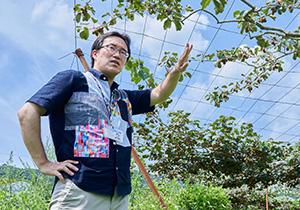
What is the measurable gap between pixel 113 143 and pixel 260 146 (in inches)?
153

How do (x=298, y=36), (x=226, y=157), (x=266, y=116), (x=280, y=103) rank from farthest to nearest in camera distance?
(x=266, y=116) → (x=280, y=103) → (x=226, y=157) → (x=298, y=36)

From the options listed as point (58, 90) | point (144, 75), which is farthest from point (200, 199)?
point (58, 90)

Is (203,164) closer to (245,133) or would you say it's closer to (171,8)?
(245,133)

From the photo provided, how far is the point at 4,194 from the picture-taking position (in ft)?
6.57

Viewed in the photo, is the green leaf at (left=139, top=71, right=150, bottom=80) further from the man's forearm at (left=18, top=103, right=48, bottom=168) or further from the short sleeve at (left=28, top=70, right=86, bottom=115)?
the man's forearm at (left=18, top=103, right=48, bottom=168)

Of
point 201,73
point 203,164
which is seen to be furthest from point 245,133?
point 201,73

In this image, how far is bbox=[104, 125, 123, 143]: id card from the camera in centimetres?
115

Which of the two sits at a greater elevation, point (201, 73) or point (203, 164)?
point (201, 73)

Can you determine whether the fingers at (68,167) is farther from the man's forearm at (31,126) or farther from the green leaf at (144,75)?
the green leaf at (144,75)

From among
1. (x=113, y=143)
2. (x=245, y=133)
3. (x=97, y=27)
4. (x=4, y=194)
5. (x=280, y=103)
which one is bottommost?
(x=4, y=194)

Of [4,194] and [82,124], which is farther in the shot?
[4,194]

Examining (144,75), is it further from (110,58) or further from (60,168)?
(60,168)

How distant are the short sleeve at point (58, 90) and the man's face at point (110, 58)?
0.49 ft

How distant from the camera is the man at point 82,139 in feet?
3.42
